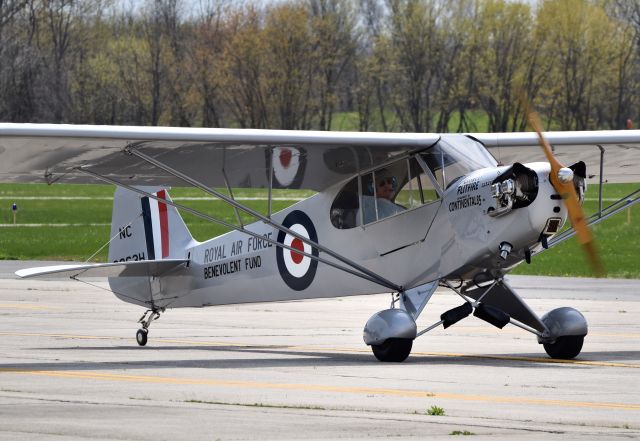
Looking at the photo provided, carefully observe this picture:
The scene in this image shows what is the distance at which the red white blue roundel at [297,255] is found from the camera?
1540 cm

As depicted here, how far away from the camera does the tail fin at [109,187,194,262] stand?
17625 millimetres

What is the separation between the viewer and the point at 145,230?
17.7 metres

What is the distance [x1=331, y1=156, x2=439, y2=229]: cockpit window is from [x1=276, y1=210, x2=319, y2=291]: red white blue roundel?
40 cm

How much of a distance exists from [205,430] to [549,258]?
26013 millimetres

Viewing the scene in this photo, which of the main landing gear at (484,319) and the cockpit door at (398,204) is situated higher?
the cockpit door at (398,204)

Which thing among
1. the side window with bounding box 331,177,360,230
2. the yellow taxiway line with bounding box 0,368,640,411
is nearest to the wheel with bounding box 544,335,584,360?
the side window with bounding box 331,177,360,230

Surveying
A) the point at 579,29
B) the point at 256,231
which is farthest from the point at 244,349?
the point at 579,29

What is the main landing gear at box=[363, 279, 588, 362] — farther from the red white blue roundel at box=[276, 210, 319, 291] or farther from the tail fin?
the tail fin

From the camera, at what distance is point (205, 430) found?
8.62m

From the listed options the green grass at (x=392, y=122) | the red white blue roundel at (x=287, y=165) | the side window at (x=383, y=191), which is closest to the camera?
Answer: the side window at (x=383, y=191)

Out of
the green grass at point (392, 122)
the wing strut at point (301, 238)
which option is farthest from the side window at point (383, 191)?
the green grass at point (392, 122)

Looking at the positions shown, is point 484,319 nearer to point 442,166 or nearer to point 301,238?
point 442,166

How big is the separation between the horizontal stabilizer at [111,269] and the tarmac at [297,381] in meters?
0.87

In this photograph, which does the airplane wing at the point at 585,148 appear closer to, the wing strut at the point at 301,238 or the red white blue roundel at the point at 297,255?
the wing strut at the point at 301,238
